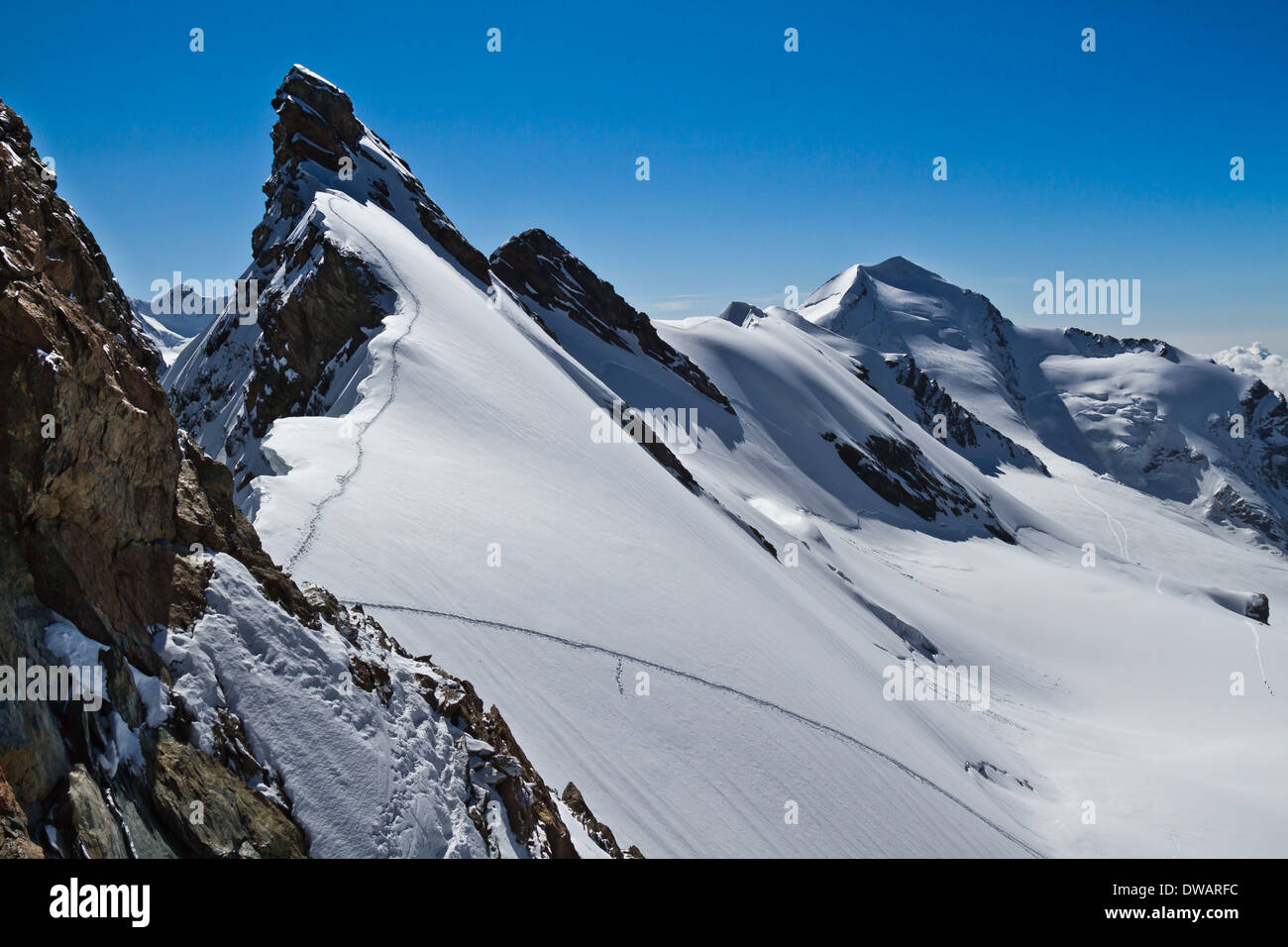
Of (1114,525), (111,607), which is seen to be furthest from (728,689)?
(1114,525)

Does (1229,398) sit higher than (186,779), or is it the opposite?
(1229,398)

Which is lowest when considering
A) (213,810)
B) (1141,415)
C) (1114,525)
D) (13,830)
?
(1114,525)

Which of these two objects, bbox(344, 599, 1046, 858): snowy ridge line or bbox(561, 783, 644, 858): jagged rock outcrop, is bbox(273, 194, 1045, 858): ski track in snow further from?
bbox(561, 783, 644, 858): jagged rock outcrop

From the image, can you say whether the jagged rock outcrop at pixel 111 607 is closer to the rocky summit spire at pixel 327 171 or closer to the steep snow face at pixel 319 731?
the steep snow face at pixel 319 731

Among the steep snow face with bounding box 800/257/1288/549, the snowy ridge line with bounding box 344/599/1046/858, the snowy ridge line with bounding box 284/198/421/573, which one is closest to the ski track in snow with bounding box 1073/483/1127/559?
the steep snow face with bounding box 800/257/1288/549

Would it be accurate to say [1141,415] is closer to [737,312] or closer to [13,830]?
[737,312]
